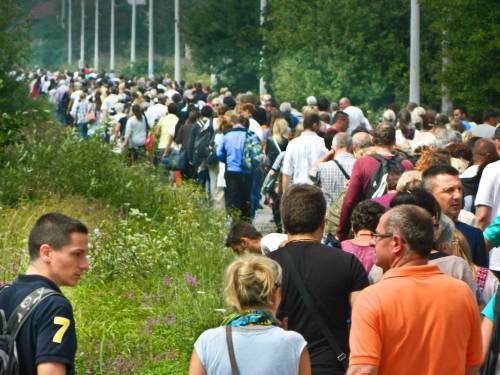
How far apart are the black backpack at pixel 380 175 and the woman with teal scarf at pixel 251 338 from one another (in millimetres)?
5579

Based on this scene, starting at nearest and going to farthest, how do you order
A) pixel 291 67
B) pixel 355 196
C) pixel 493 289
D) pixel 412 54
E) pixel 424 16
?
1. pixel 493 289
2. pixel 355 196
3. pixel 412 54
4. pixel 424 16
5. pixel 291 67

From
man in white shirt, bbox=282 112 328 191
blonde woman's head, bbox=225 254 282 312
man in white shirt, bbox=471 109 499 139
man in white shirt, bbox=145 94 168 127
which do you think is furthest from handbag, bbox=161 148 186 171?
blonde woman's head, bbox=225 254 282 312

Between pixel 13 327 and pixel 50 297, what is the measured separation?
179 mm

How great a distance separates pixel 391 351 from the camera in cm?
632

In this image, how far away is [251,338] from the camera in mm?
6168

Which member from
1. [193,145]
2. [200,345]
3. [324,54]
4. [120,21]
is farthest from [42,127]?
[120,21]

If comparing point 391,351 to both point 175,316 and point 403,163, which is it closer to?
point 175,316

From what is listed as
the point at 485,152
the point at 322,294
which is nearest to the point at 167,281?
the point at 485,152

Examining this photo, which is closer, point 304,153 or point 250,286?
point 250,286

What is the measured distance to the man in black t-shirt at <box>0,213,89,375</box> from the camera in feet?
19.6

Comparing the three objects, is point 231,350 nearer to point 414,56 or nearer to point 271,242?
point 271,242

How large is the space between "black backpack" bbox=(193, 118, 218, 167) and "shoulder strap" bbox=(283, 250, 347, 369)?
13.4 m

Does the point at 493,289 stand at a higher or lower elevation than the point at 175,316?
higher

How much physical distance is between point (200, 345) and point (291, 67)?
109ft
